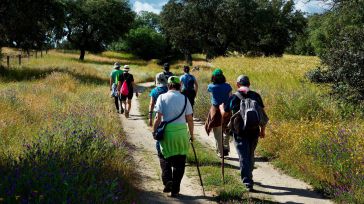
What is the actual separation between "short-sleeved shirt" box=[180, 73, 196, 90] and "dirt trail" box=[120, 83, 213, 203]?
Result: 5.89ft

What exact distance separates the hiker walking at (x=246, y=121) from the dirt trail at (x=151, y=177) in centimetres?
89

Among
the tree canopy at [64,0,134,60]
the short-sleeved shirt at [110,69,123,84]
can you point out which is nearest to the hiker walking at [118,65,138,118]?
the short-sleeved shirt at [110,69,123,84]

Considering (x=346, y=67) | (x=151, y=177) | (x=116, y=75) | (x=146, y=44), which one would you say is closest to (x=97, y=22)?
(x=146, y=44)

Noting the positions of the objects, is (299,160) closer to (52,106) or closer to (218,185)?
(218,185)

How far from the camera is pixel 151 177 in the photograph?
7.92 meters

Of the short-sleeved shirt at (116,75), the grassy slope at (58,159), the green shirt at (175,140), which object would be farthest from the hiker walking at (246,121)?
the short-sleeved shirt at (116,75)

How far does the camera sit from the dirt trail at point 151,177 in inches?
262

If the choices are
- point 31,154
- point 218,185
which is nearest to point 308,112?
point 218,185

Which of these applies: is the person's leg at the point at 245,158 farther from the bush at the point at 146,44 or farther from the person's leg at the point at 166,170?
the bush at the point at 146,44

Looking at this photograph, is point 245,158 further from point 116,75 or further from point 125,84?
point 116,75

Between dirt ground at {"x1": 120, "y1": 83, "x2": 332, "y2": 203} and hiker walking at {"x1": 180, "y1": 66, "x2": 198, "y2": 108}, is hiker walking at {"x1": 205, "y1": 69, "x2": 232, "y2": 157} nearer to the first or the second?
dirt ground at {"x1": 120, "y1": 83, "x2": 332, "y2": 203}

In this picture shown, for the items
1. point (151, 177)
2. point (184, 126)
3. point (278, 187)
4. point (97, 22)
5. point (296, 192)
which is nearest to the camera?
point (184, 126)

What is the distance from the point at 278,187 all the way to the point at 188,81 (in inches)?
217

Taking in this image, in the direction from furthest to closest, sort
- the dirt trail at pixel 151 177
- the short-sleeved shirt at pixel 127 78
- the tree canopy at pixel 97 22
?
1. the tree canopy at pixel 97 22
2. the short-sleeved shirt at pixel 127 78
3. the dirt trail at pixel 151 177
